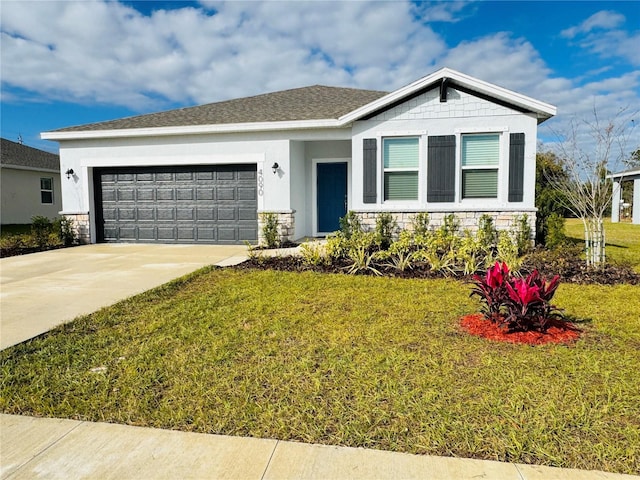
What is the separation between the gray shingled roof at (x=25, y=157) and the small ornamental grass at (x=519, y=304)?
72.7ft

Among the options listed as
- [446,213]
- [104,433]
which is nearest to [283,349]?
[104,433]

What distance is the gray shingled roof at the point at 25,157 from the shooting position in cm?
1982

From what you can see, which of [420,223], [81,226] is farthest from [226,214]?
[420,223]

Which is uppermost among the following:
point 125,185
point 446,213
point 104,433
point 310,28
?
point 310,28

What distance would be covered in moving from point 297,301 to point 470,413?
3300mm

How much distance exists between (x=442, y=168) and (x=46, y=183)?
69.7 feet

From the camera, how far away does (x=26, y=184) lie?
20734 mm

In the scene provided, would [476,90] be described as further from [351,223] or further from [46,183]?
[46,183]

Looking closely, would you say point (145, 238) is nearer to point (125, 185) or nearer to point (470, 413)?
point (125, 185)

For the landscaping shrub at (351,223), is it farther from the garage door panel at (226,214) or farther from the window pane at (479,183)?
the garage door panel at (226,214)

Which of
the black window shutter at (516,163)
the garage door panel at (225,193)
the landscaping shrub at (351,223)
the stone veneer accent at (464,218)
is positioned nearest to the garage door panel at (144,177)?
the garage door panel at (225,193)

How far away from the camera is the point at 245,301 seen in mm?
5809

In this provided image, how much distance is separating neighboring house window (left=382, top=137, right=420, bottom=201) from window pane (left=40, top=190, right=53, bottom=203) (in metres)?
19.6

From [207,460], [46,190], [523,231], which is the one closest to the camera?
[207,460]
